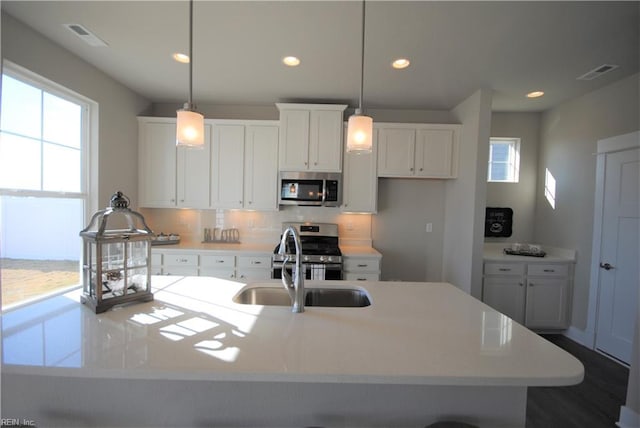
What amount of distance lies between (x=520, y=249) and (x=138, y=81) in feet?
15.5

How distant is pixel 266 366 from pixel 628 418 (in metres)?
2.57

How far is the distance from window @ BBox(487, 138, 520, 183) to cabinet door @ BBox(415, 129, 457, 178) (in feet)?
2.42

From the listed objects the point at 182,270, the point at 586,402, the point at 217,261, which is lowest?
the point at 586,402

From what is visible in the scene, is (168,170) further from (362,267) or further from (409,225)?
(409,225)

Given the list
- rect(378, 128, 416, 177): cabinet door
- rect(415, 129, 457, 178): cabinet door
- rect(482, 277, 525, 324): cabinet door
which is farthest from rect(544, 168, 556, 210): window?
rect(378, 128, 416, 177): cabinet door

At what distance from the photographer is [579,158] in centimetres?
307

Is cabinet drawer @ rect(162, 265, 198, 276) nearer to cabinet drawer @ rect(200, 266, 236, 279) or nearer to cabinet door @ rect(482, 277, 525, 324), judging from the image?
cabinet drawer @ rect(200, 266, 236, 279)

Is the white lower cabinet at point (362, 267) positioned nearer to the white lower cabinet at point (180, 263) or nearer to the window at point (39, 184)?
the white lower cabinet at point (180, 263)

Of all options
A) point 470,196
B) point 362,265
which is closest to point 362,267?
point 362,265

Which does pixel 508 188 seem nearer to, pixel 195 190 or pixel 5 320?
pixel 195 190

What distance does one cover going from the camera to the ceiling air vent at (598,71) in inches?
96.0

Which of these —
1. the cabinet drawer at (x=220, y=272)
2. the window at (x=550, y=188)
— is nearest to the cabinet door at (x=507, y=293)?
the window at (x=550, y=188)

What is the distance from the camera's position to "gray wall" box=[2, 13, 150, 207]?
6.59ft

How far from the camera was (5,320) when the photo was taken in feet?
3.66
